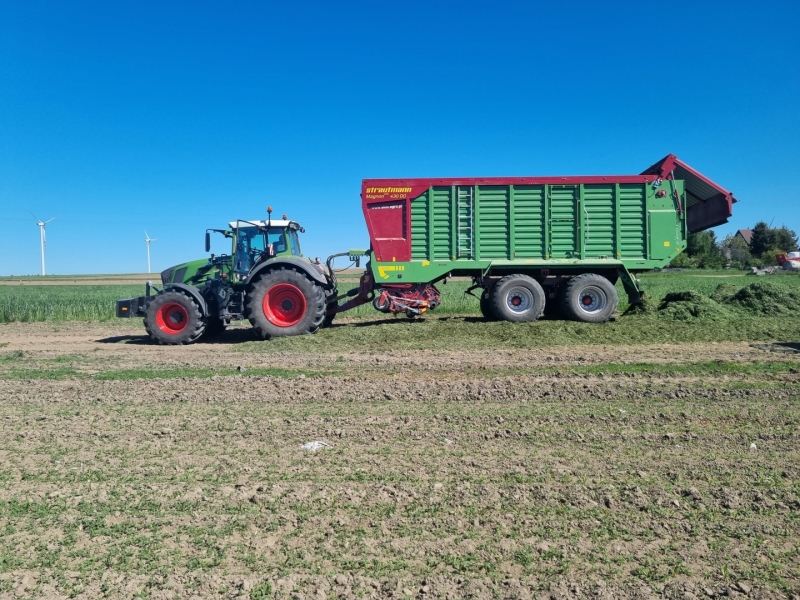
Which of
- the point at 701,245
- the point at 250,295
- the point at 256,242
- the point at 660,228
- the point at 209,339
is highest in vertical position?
the point at 701,245

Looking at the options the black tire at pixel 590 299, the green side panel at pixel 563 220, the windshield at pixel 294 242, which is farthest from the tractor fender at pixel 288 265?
the black tire at pixel 590 299

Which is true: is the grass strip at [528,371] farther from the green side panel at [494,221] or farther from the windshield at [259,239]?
the green side panel at [494,221]

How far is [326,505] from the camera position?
3.54 metres

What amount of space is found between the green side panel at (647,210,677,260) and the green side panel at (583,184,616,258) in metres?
0.77

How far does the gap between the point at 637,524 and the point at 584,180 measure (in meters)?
9.73

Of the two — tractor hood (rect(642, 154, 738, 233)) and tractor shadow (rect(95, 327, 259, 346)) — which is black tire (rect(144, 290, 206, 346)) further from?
tractor hood (rect(642, 154, 738, 233))

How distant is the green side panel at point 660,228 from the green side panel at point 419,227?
14.9ft

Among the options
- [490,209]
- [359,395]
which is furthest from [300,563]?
[490,209]

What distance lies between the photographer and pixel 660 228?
11.9 metres

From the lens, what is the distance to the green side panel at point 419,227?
12.0 meters

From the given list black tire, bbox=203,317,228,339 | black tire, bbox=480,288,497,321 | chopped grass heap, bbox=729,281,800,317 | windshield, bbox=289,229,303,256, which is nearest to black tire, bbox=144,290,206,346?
black tire, bbox=203,317,228,339

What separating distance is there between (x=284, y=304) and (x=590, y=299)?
6.16m

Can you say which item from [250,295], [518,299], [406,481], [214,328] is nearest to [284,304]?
[250,295]

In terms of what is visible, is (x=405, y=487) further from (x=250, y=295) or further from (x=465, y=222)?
(x=465, y=222)
